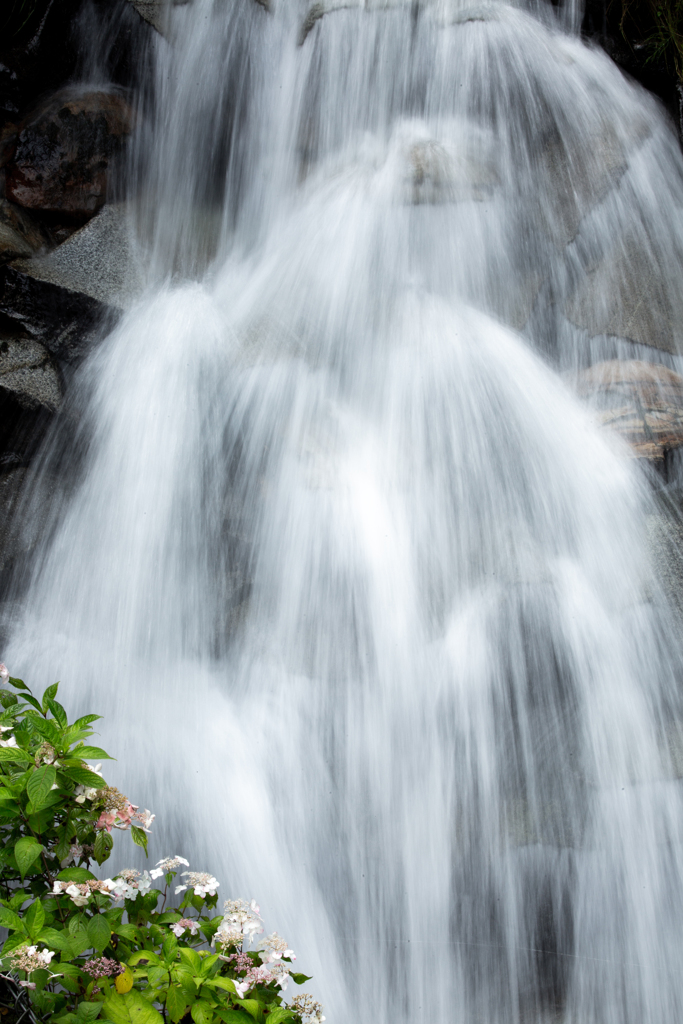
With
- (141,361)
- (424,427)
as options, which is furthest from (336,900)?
(141,361)

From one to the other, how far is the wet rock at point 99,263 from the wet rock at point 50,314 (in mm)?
65

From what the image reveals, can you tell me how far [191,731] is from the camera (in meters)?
3.10

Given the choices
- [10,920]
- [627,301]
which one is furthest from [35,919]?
[627,301]

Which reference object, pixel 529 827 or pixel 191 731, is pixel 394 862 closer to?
pixel 529 827

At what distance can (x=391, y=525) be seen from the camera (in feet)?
11.8

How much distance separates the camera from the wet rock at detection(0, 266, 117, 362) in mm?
4375

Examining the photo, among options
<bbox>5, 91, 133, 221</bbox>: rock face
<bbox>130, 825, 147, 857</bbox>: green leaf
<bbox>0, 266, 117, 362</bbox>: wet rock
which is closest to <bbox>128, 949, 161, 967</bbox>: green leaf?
<bbox>130, 825, 147, 857</bbox>: green leaf

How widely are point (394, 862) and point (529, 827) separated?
0.54 m

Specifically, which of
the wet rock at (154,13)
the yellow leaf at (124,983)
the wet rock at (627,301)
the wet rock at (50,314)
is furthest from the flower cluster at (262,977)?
the wet rock at (154,13)

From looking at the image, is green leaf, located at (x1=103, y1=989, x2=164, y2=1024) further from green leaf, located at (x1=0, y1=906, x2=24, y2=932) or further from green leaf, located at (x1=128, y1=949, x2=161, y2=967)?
green leaf, located at (x1=0, y1=906, x2=24, y2=932)

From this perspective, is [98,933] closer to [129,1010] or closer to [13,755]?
[129,1010]

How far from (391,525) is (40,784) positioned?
7.28 ft

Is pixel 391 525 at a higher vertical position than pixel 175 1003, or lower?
higher

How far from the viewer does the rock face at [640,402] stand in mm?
3869
